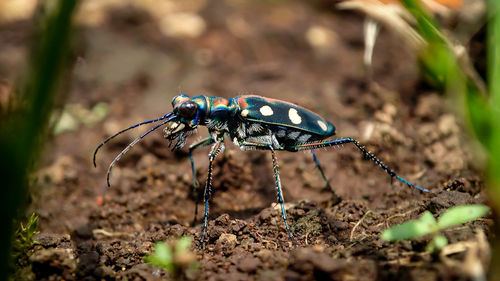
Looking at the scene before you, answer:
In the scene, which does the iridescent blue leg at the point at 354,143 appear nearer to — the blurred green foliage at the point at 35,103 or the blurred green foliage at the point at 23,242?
the blurred green foliage at the point at 23,242

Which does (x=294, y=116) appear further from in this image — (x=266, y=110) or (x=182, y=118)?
(x=182, y=118)

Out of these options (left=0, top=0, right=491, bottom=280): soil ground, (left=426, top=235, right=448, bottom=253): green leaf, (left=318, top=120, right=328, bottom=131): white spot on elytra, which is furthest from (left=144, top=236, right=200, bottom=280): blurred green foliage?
(left=318, top=120, right=328, bottom=131): white spot on elytra

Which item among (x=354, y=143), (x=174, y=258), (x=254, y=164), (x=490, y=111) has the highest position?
(x=254, y=164)

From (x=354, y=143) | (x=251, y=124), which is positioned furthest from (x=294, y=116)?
(x=354, y=143)

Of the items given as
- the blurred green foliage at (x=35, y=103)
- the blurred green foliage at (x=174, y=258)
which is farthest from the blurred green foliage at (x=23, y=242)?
the blurred green foliage at (x=35, y=103)

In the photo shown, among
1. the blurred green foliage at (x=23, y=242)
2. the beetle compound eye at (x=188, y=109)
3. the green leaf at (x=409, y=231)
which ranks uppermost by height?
the beetle compound eye at (x=188, y=109)

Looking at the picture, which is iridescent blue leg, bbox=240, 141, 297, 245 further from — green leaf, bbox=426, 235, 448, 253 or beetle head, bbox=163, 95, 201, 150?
green leaf, bbox=426, 235, 448, 253
